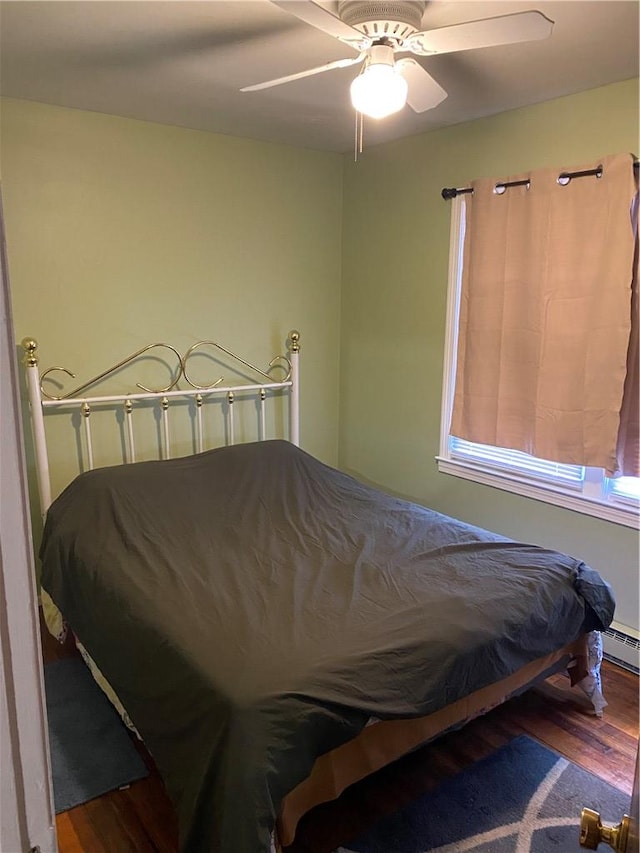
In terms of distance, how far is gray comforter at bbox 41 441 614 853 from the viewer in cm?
154

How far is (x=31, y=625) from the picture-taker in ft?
2.08

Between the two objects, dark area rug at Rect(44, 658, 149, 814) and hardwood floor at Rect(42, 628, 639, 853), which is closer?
hardwood floor at Rect(42, 628, 639, 853)

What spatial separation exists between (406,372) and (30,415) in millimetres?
1990

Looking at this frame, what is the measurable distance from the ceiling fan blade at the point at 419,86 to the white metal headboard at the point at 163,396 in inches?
63.3

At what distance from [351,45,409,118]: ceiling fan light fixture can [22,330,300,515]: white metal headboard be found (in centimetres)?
180

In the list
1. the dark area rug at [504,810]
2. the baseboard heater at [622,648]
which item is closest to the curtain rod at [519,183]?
the baseboard heater at [622,648]

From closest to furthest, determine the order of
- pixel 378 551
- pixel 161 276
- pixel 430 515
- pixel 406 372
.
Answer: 1. pixel 378 551
2. pixel 430 515
3. pixel 161 276
4. pixel 406 372

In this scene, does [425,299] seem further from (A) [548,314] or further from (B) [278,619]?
(B) [278,619]

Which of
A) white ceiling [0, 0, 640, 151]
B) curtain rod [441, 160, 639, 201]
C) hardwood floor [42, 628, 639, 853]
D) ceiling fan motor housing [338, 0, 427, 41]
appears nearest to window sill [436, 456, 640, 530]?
hardwood floor [42, 628, 639, 853]

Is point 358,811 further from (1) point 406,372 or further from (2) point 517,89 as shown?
(2) point 517,89

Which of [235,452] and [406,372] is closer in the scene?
[235,452]

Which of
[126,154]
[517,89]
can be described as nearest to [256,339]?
[126,154]

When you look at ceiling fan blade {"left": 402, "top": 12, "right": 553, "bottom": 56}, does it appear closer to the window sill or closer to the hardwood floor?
the window sill

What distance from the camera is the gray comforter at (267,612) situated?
60.5 inches
